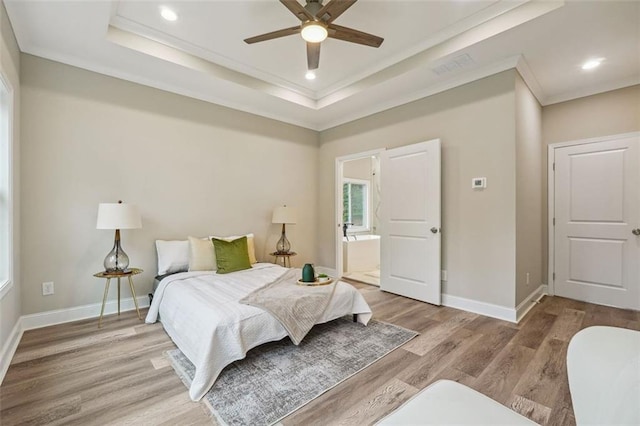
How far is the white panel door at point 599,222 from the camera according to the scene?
3400mm

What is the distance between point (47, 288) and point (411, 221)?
4.12m

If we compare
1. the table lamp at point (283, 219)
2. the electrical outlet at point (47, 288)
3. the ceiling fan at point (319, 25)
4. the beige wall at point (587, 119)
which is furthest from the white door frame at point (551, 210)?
the electrical outlet at point (47, 288)

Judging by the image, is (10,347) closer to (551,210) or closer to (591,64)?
(551,210)

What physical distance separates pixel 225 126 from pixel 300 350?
3.17 metres

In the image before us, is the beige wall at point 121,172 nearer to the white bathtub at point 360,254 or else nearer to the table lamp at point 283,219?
the table lamp at point 283,219

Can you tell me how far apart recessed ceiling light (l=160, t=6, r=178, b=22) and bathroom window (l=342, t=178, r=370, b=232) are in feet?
16.0

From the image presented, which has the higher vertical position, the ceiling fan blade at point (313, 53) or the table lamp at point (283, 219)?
the ceiling fan blade at point (313, 53)

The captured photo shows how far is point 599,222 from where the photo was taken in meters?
3.61

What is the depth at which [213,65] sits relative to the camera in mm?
3395

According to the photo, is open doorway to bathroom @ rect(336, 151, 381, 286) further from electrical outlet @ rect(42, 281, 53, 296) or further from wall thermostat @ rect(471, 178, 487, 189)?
electrical outlet @ rect(42, 281, 53, 296)

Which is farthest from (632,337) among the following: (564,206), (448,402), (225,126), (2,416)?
(225,126)

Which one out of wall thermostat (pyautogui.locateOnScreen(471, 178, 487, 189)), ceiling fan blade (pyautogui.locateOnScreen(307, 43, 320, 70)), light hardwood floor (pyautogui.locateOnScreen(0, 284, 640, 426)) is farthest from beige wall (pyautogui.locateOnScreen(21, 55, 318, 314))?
wall thermostat (pyautogui.locateOnScreen(471, 178, 487, 189))

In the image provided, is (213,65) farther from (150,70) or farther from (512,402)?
(512,402)

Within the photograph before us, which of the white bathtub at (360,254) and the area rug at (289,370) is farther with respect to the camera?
the white bathtub at (360,254)
